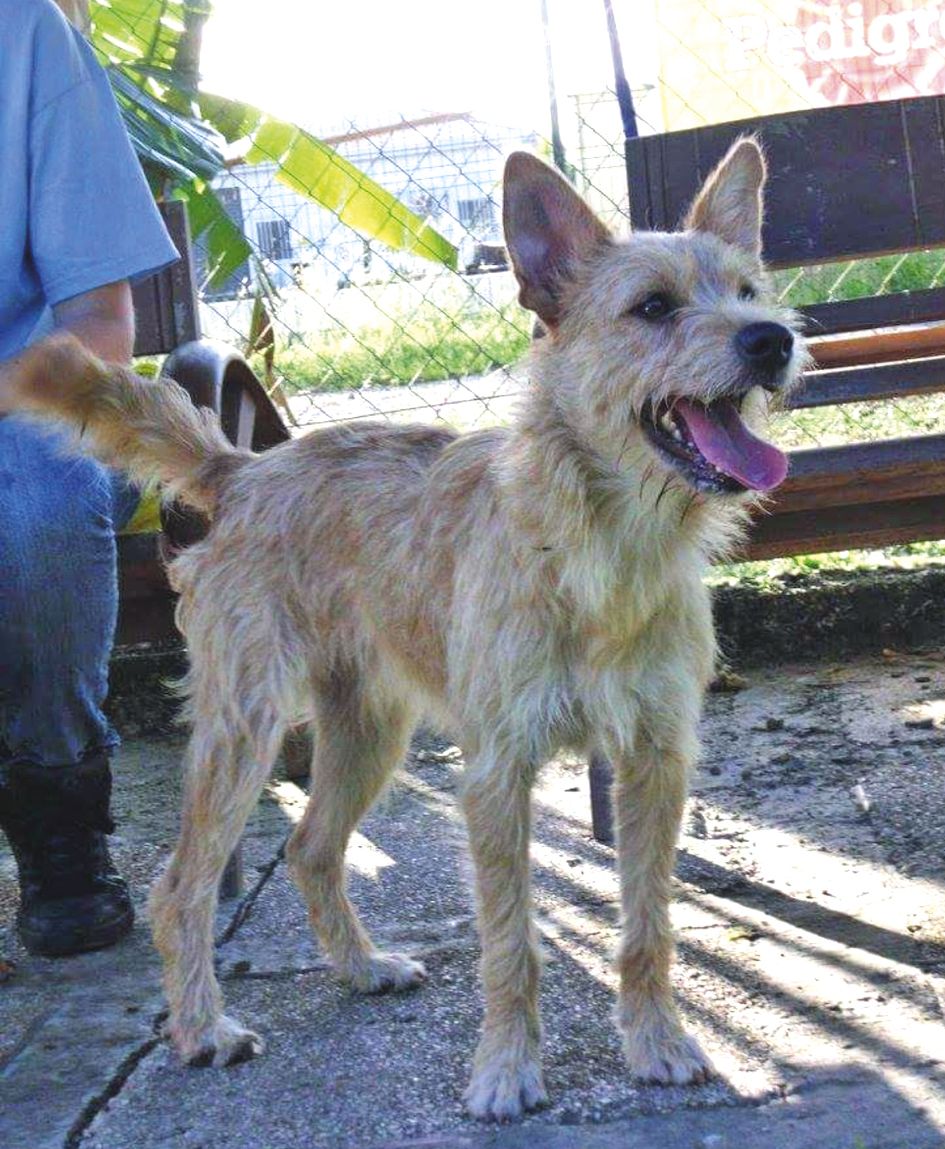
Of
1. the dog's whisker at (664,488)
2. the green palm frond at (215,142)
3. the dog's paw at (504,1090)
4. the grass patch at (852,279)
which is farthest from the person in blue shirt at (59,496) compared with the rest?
the grass patch at (852,279)

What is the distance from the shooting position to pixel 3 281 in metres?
3.67

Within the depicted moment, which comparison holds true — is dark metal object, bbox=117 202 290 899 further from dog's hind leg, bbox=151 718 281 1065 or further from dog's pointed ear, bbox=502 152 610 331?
dog's pointed ear, bbox=502 152 610 331

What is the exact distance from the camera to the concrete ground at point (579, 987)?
8.27ft

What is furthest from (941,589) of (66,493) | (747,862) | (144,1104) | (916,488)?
(144,1104)

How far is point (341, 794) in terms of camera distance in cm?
340

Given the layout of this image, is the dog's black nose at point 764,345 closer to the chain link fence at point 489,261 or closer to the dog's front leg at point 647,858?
the dog's front leg at point 647,858

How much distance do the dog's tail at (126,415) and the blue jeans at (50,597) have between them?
0.14 metres

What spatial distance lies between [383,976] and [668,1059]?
0.73 metres

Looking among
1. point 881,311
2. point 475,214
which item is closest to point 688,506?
point 881,311

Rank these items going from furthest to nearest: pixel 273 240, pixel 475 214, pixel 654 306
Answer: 1. pixel 273 240
2. pixel 475 214
3. pixel 654 306

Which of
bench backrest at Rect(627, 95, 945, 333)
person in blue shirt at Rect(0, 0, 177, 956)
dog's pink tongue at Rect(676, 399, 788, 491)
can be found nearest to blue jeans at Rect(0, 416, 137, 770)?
person in blue shirt at Rect(0, 0, 177, 956)

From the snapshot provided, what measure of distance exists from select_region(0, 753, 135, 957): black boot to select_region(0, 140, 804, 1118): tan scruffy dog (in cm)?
46

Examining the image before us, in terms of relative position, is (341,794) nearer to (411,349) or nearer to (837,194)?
(837,194)

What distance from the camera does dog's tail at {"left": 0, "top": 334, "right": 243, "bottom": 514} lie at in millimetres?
3201
